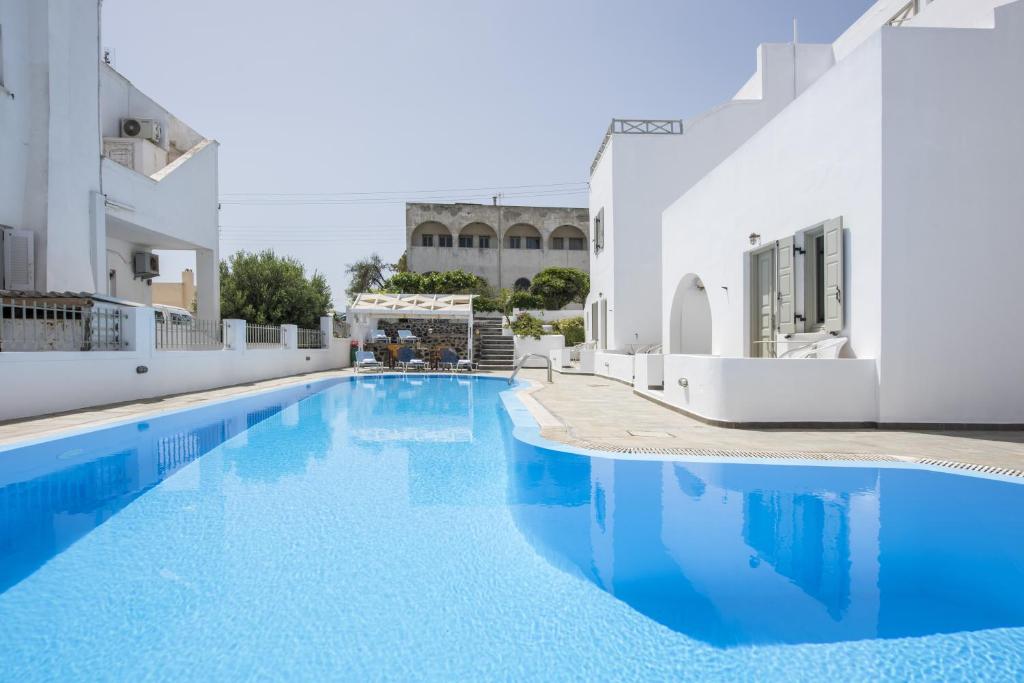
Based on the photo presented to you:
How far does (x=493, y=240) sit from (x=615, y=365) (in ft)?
88.4

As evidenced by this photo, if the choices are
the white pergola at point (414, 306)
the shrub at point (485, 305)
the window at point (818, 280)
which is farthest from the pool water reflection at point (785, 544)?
the shrub at point (485, 305)

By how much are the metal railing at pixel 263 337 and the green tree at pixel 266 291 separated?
6.58 metres

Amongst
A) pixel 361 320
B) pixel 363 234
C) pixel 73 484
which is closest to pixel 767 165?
pixel 73 484

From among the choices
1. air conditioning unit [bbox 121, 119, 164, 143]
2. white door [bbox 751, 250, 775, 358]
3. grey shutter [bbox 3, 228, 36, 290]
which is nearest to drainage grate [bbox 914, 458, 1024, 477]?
white door [bbox 751, 250, 775, 358]

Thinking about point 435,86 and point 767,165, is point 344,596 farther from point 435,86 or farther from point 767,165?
point 435,86

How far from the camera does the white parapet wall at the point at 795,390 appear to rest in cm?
666

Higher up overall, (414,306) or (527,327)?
(414,306)

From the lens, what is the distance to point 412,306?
775 inches

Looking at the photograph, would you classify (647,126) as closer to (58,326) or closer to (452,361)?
(452,361)

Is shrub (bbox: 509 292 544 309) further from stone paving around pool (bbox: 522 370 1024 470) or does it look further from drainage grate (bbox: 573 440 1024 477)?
drainage grate (bbox: 573 440 1024 477)

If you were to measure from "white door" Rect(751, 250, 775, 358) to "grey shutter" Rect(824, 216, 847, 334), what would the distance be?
1254 millimetres

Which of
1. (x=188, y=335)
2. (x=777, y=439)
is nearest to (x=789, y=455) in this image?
(x=777, y=439)

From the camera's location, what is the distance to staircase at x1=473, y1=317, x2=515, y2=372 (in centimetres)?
2142

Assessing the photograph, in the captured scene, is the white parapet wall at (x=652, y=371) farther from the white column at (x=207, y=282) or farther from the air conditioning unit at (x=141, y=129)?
the air conditioning unit at (x=141, y=129)
